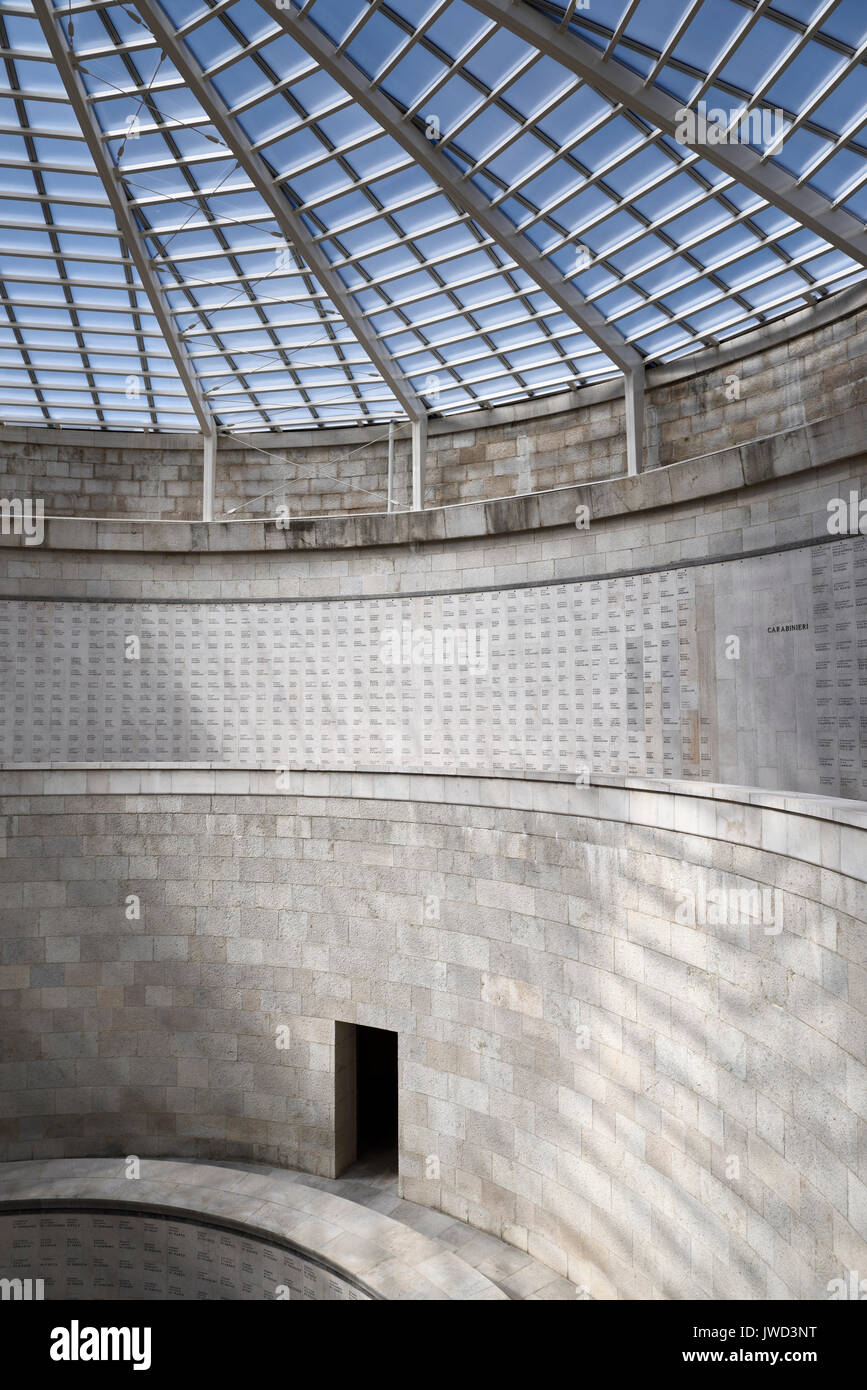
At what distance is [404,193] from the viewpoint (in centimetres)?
1772

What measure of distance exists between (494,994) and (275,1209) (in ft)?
17.9

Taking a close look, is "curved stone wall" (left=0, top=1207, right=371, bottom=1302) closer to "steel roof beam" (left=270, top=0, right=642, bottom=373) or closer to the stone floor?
the stone floor

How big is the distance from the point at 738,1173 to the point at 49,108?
20.5 metres

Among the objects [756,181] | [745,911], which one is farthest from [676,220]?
[745,911]

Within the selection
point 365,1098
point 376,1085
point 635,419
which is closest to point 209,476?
point 635,419

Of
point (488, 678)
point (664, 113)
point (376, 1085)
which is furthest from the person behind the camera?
point (376, 1085)

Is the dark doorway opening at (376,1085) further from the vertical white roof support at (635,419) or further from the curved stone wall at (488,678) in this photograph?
the vertical white roof support at (635,419)

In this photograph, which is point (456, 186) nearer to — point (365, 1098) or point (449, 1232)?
point (449, 1232)

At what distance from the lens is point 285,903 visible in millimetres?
17422

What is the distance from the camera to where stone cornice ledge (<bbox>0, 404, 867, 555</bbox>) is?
1359cm

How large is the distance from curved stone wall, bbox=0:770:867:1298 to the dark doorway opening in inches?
91.3

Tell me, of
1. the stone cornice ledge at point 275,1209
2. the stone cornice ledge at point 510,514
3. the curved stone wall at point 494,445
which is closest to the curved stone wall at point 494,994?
the stone cornice ledge at point 275,1209

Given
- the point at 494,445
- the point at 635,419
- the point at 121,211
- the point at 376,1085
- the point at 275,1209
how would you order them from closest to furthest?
the point at 275,1209 → the point at 121,211 → the point at 635,419 → the point at 376,1085 → the point at 494,445
